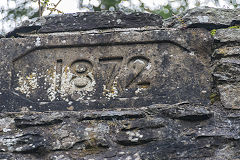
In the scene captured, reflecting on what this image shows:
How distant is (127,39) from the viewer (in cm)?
260

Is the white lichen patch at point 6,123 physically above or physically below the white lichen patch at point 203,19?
below

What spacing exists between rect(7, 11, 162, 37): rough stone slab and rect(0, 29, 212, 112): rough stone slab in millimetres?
76

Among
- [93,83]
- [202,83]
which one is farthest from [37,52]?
[202,83]

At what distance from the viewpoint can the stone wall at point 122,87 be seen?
2.12 metres

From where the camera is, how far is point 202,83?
7.98ft

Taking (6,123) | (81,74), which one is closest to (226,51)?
(81,74)

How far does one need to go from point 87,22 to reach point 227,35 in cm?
106

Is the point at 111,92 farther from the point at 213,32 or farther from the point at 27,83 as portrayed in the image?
the point at 213,32

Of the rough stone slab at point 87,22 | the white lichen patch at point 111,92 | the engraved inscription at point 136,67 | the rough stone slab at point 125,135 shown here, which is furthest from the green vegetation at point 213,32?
the white lichen patch at point 111,92

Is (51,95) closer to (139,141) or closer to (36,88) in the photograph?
(36,88)

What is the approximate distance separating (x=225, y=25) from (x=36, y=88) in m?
1.50

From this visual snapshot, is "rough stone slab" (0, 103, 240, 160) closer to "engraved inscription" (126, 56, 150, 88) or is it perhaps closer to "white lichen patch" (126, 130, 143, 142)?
"white lichen patch" (126, 130, 143, 142)

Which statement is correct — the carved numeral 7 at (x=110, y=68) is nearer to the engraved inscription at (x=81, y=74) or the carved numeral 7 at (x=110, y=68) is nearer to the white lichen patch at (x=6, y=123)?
the engraved inscription at (x=81, y=74)

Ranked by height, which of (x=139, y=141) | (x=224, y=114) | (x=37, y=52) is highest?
(x=37, y=52)
